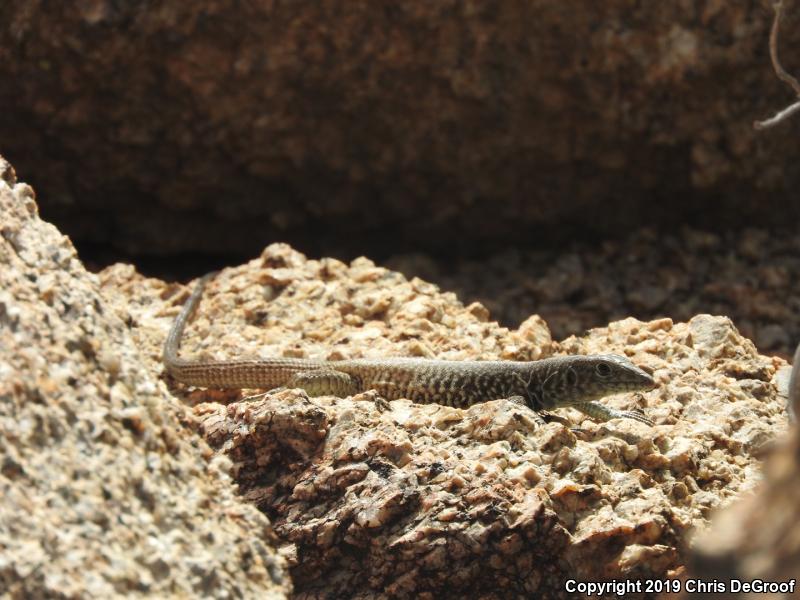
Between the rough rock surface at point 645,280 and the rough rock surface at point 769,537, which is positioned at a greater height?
the rough rock surface at point 645,280

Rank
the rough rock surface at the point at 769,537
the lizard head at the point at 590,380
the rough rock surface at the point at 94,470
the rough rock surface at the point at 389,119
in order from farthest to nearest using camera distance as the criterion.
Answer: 1. the rough rock surface at the point at 389,119
2. the lizard head at the point at 590,380
3. the rough rock surface at the point at 94,470
4. the rough rock surface at the point at 769,537

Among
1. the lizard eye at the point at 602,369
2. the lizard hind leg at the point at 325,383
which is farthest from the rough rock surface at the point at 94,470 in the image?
the lizard eye at the point at 602,369

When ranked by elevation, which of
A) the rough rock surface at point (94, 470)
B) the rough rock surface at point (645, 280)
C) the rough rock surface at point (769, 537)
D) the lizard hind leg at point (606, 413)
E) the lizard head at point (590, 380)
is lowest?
the rough rock surface at point (769, 537)

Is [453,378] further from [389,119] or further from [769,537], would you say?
[769,537]

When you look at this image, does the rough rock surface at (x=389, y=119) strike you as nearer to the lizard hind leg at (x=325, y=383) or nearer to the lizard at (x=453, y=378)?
the lizard at (x=453, y=378)

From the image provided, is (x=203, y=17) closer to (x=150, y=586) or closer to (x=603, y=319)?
(x=603, y=319)

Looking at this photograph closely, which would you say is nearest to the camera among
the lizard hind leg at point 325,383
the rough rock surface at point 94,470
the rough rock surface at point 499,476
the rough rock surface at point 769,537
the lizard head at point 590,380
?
the rough rock surface at point 769,537

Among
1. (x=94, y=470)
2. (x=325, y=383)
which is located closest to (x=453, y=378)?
(x=325, y=383)
